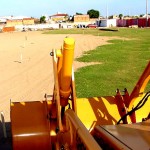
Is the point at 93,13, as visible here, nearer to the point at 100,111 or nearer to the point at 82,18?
the point at 82,18

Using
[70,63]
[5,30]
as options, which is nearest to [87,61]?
[70,63]

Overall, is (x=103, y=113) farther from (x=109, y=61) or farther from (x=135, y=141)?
(x=109, y=61)

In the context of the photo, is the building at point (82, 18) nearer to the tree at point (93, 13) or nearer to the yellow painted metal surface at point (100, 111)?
the tree at point (93, 13)

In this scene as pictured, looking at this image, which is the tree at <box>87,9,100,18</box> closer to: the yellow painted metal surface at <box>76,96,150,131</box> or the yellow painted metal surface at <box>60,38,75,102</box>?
the yellow painted metal surface at <box>76,96,150,131</box>

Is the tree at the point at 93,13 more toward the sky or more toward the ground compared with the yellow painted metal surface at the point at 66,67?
more toward the sky

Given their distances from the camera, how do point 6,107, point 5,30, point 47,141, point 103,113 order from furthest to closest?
1. point 5,30
2. point 6,107
3. point 103,113
4. point 47,141

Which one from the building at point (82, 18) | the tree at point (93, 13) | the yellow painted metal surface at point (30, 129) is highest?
the tree at point (93, 13)

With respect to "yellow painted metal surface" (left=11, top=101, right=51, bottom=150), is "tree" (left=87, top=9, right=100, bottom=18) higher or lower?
higher

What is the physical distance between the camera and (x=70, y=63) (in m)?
4.11

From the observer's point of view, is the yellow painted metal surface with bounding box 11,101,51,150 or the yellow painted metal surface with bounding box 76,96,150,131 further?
the yellow painted metal surface with bounding box 76,96,150,131

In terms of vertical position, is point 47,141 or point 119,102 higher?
point 119,102

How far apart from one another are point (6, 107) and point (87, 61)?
11051 millimetres

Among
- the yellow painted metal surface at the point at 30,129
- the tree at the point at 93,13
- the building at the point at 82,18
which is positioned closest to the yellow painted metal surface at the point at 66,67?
the yellow painted metal surface at the point at 30,129

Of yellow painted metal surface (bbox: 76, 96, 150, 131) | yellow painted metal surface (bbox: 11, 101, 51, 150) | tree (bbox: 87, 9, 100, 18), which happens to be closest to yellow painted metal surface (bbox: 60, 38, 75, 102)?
yellow painted metal surface (bbox: 11, 101, 51, 150)
